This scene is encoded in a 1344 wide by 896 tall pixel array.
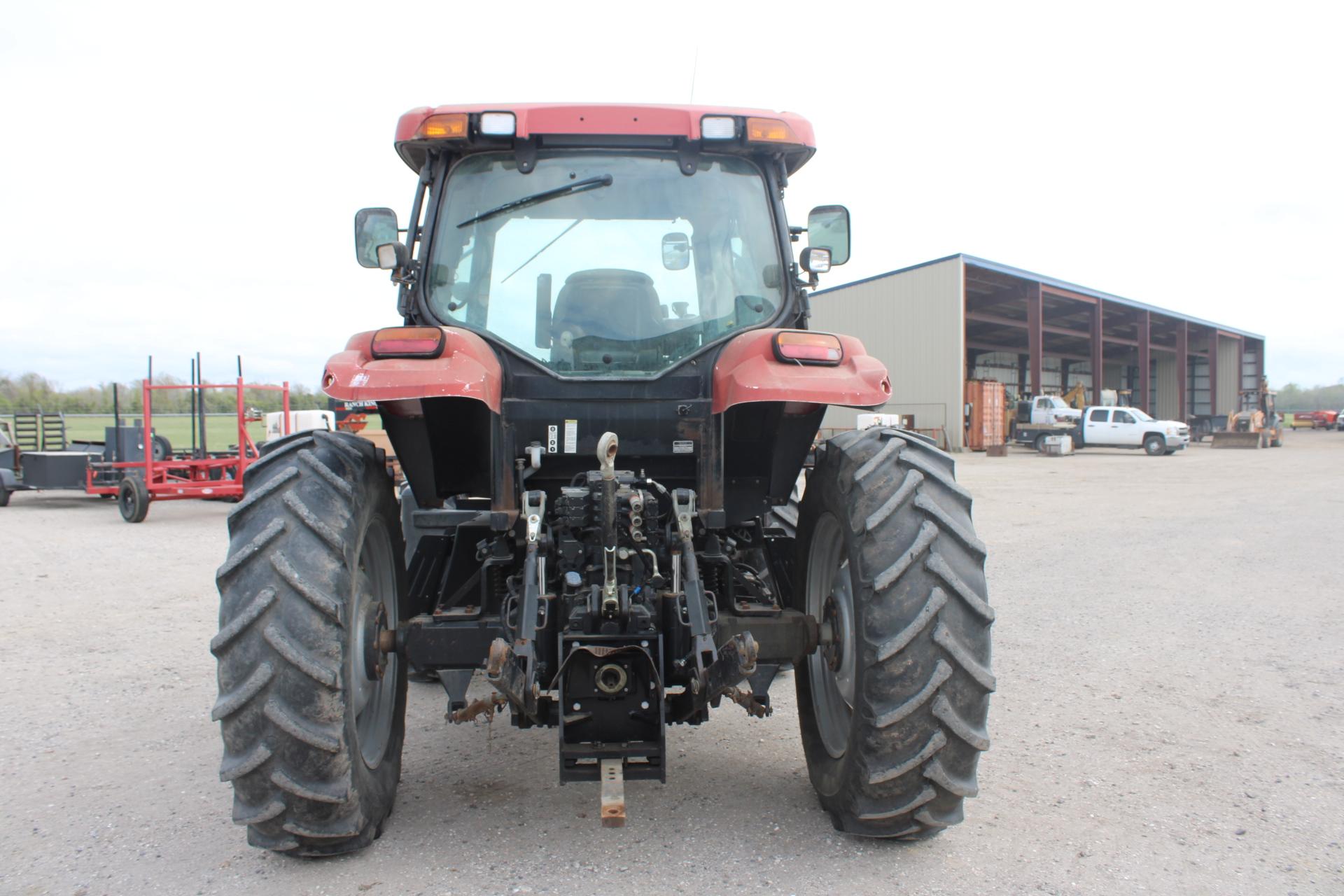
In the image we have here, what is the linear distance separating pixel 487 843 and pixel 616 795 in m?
0.73

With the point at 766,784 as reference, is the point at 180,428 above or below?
above

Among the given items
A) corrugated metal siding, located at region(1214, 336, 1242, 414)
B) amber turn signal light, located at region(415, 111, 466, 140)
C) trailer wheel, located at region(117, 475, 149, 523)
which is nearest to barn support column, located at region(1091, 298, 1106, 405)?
corrugated metal siding, located at region(1214, 336, 1242, 414)

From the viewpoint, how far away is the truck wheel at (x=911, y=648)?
2748 millimetres

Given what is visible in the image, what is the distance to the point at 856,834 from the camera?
2.99 metres

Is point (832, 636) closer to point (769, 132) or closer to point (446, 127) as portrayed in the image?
point (769, 132)

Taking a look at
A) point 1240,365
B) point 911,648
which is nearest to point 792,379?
point 911,648

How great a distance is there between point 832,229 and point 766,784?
2.42 metres

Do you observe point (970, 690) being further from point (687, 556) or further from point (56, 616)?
point (56, 616)

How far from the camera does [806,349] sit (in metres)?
3.03

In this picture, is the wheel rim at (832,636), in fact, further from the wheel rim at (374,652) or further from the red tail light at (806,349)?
the wheel rim at (374,652)

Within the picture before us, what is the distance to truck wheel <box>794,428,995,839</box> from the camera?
9.02ft

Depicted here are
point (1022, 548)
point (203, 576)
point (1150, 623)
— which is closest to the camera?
point (1150, 623)

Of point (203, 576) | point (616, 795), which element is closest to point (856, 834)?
point (616, 795)

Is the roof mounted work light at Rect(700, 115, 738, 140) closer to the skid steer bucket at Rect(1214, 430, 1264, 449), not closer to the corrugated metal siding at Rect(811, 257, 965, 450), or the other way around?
the corrugated metal siding at Rect(811, 257, 965, 450)
